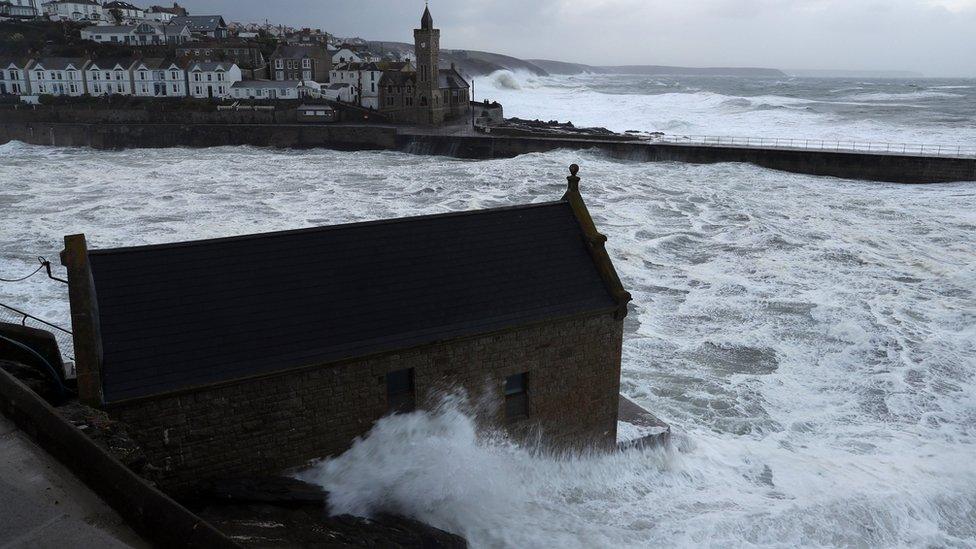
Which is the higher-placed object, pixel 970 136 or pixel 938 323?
pixel 970 136

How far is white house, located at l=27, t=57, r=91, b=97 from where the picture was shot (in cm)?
8575

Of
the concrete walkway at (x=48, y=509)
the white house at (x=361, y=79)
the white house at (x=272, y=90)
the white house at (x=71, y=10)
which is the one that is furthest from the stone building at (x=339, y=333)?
the white house at (x=71, y=10)

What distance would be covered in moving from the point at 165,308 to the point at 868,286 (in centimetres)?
2065

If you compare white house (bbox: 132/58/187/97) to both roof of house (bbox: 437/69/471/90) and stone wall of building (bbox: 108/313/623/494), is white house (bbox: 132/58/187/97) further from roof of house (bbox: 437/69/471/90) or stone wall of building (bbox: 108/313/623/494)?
stone wall of building (bbox: 108/313/623/494)

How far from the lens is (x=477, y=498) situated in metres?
10.7

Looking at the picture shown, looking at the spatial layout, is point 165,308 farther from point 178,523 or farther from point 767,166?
point 767,166

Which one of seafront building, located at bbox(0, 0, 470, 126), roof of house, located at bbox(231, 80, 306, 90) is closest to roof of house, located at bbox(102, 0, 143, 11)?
seafront building, located at bbox(0, 0, 470, 126)

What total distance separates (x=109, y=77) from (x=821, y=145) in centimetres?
7508

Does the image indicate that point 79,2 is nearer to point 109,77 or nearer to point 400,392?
point 109,77

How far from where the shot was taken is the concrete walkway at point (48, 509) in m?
6.63

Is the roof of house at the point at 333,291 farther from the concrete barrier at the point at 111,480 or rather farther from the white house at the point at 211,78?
the white house at the point at 211,78

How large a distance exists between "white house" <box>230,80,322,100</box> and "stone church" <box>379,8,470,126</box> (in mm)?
9766

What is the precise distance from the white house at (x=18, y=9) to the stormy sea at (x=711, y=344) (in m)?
106

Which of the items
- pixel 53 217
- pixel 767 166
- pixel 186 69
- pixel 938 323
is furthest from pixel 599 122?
pixel 938 323
